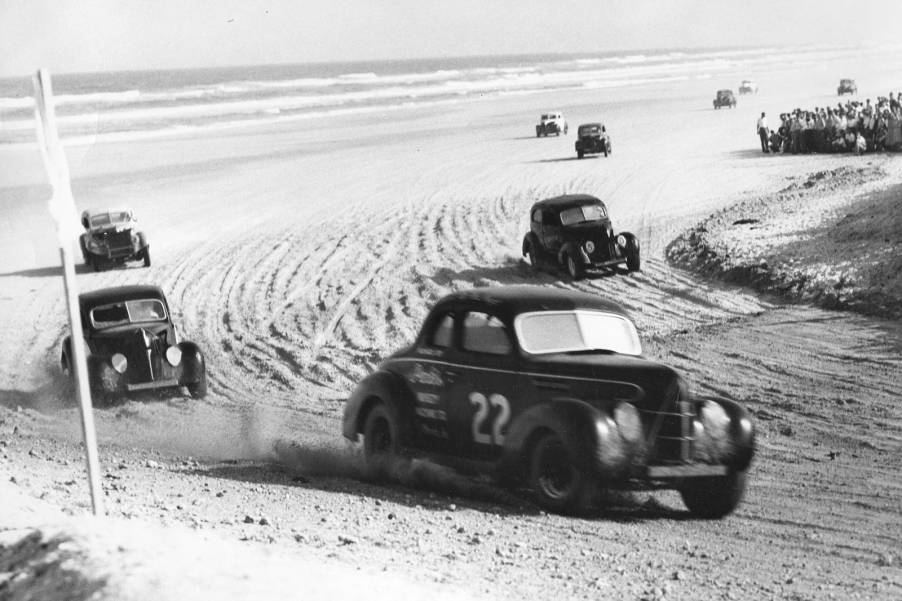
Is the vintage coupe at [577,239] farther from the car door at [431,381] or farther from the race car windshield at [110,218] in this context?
the car door at [431,381]

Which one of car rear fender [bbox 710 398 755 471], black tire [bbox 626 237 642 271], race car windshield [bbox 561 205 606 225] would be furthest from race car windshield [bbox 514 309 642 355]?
race car windshield [bbox 561 205 606 225]

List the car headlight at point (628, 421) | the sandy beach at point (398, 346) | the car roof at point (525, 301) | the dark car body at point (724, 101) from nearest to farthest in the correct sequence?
the sandy beach at point (398, 346) → the car headlight at point (628, 421) → the car roof at point (525, 301) → the dark car body at point (724, 101)

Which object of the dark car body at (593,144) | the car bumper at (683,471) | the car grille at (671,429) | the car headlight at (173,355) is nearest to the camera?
the car bumper at (683,471)

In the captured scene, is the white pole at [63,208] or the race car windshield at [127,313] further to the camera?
Answer: the race car windshield at [127,313]

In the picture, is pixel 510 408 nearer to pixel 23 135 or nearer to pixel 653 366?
pixel 653 366

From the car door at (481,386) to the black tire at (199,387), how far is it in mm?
5616

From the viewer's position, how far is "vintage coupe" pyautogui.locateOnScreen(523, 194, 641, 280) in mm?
18703

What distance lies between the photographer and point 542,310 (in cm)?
847

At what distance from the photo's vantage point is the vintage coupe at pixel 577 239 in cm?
1870

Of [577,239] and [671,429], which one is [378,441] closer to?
[671,429]

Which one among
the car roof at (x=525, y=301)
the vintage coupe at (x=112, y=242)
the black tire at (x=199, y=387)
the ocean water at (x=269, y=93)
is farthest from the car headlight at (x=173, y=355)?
the ocean water at (x=269, y=93)

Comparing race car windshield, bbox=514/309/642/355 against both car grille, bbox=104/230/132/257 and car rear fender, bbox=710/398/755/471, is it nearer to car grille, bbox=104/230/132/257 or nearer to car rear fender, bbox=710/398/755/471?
car rear fender, bbox=710/398/755/471

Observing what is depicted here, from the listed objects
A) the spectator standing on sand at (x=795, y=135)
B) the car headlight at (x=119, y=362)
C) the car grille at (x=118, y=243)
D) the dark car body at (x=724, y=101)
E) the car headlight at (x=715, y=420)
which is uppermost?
the dark car body at (x=724, y=101)

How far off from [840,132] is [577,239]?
16595 mm
